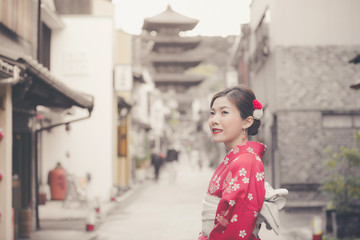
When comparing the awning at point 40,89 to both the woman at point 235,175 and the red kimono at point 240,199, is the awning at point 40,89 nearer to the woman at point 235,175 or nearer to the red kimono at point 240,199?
the woman at point 235,175

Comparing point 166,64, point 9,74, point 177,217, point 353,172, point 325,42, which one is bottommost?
point 177,217

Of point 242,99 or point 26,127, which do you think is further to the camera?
point 26,127

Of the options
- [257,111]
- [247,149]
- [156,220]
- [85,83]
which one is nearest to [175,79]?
[85,83]

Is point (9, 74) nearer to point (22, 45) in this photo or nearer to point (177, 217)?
point (22, 45)

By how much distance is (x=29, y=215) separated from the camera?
9977mm

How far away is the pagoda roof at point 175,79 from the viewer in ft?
265

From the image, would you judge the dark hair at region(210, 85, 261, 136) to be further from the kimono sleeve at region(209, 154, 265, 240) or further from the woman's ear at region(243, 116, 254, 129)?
→ the kimono sleeve at region(209, 154, 265, 240)

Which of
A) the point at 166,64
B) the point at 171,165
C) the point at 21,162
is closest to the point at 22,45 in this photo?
the point at 21,162

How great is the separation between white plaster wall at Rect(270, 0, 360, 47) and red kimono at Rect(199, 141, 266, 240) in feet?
41.3

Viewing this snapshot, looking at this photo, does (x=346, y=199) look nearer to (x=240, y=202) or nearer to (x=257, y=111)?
(x=257, y=111)

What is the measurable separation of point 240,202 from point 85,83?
49.5ft

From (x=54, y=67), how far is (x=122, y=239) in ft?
29.3

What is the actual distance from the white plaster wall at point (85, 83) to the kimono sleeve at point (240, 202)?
14720mm

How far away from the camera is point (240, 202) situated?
9.30 ft
